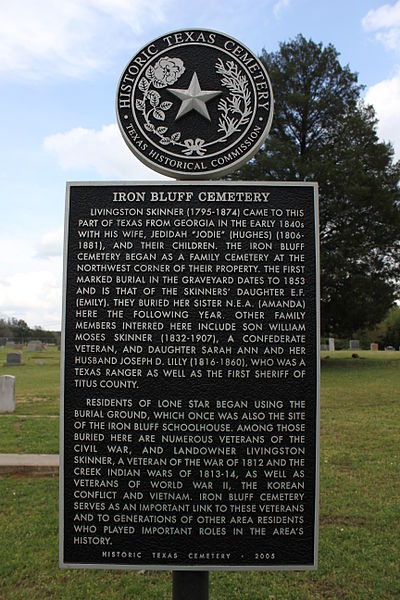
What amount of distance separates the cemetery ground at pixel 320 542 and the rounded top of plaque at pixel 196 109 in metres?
3.65

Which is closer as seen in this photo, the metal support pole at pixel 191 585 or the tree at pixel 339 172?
the metal support pole at pixel 191 585

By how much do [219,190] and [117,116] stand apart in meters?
0.86

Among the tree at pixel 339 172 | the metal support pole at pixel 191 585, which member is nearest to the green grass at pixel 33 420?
the metal support pole at pixel 191 585

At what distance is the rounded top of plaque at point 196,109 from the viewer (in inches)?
136

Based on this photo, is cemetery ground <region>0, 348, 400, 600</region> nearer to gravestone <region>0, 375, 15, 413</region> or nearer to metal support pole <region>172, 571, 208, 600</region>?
metal support pole <region>172, 571, 208, 600</region>

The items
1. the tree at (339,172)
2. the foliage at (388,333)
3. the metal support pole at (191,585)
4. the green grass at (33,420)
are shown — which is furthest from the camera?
Result: the foliage at (388,333)

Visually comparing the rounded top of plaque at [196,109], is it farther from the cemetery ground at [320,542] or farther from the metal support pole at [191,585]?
the cemetery ground at [320,542]

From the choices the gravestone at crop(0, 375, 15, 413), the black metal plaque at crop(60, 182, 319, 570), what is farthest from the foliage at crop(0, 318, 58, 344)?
the black metal plaque at crop(60, 182, 319, 570)

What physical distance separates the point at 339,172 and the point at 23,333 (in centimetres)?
5084

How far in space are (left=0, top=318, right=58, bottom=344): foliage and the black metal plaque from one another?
6023 centimetres

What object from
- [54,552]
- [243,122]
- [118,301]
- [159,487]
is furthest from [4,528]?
[243,122]

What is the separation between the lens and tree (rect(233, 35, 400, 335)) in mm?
24594

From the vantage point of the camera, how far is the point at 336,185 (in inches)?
971

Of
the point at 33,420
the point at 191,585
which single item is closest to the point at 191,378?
the point at 191,585
